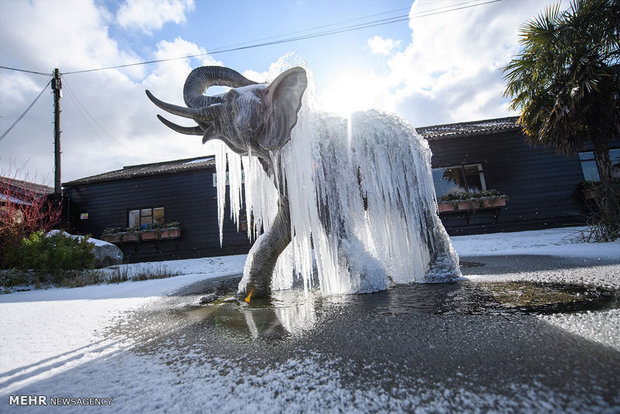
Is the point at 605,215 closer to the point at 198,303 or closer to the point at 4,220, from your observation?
the point at 198,303

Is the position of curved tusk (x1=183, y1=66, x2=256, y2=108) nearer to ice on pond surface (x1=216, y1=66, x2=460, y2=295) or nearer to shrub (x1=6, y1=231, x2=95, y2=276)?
ice on pond surface (x1=216, y1=66, x2=460, y2=295)

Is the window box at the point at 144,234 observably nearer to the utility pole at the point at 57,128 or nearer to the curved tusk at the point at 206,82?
the utility pole at the point at 57,128

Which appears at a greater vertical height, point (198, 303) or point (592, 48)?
point (592, 48)

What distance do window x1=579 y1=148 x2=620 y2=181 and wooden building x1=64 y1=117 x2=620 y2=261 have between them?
4cm

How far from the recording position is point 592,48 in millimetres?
6223

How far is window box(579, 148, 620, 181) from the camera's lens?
37.6 feet

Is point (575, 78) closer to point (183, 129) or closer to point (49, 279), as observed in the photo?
point (183, 129)

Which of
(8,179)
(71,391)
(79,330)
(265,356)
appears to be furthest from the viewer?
(8,179)

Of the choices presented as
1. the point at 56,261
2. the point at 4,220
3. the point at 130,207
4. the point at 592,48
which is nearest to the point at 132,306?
the point at 56,261

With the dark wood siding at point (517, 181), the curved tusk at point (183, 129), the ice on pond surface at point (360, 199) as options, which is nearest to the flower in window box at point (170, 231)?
the curved tusk at point (183, 129)

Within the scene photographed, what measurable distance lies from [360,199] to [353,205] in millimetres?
98

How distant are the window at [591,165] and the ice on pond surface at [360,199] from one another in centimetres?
1348

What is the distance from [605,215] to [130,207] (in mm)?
17424

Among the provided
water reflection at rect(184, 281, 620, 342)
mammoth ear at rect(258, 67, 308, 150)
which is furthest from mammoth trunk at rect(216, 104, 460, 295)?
water reflection at rect(184, 281, 620, 342)
